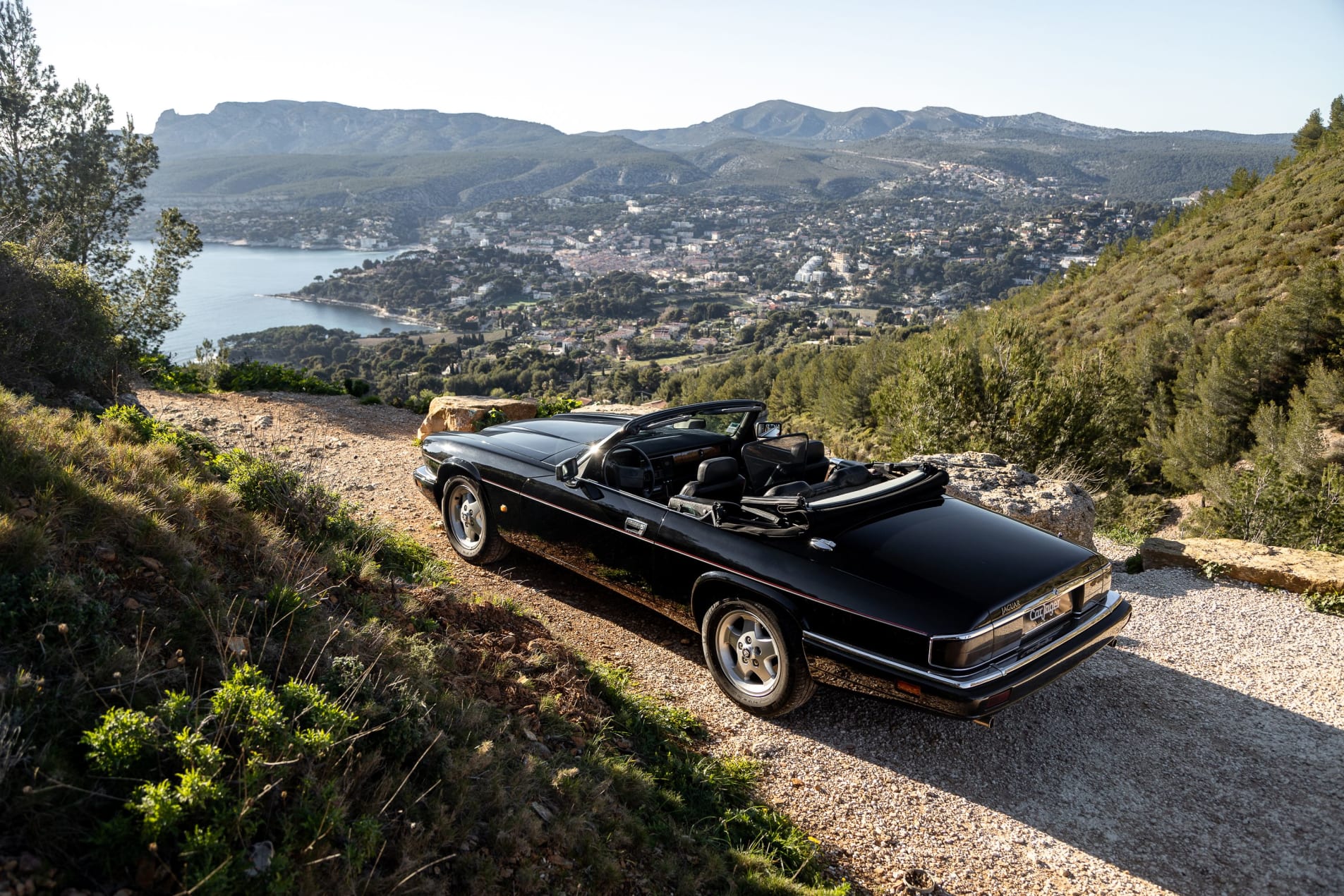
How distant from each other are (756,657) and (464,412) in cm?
768

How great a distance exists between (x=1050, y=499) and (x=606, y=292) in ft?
312

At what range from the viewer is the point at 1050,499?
6.46m

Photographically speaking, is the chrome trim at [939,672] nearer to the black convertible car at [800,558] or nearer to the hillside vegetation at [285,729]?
the black convertible car at [800,558]

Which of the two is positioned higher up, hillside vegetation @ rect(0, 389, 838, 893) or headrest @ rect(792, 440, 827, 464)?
headrest @ rect(792, 440, 827, 464)

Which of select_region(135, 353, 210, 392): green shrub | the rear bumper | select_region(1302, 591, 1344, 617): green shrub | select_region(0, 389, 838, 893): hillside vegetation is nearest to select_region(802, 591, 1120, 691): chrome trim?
the rear bumper

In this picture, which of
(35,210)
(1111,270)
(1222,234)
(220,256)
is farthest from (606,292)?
(35,210)

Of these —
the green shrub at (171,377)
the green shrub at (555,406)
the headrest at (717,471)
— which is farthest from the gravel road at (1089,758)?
the green shrub at (171,377)

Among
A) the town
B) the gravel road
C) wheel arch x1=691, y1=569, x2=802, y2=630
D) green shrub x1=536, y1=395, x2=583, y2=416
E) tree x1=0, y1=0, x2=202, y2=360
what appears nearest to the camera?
the gravel road

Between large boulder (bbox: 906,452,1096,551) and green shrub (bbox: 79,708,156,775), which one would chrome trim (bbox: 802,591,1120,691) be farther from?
large boulder (bbox: 906,452,1096,551)

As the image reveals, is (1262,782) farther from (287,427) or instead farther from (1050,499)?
(287,427)

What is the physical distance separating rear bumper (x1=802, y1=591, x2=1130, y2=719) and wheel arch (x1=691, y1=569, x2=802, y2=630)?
167 mm

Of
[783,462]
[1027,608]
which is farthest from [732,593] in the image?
[1027,608]

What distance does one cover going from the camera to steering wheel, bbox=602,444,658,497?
461cm

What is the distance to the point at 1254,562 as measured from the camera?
6.14 meters
